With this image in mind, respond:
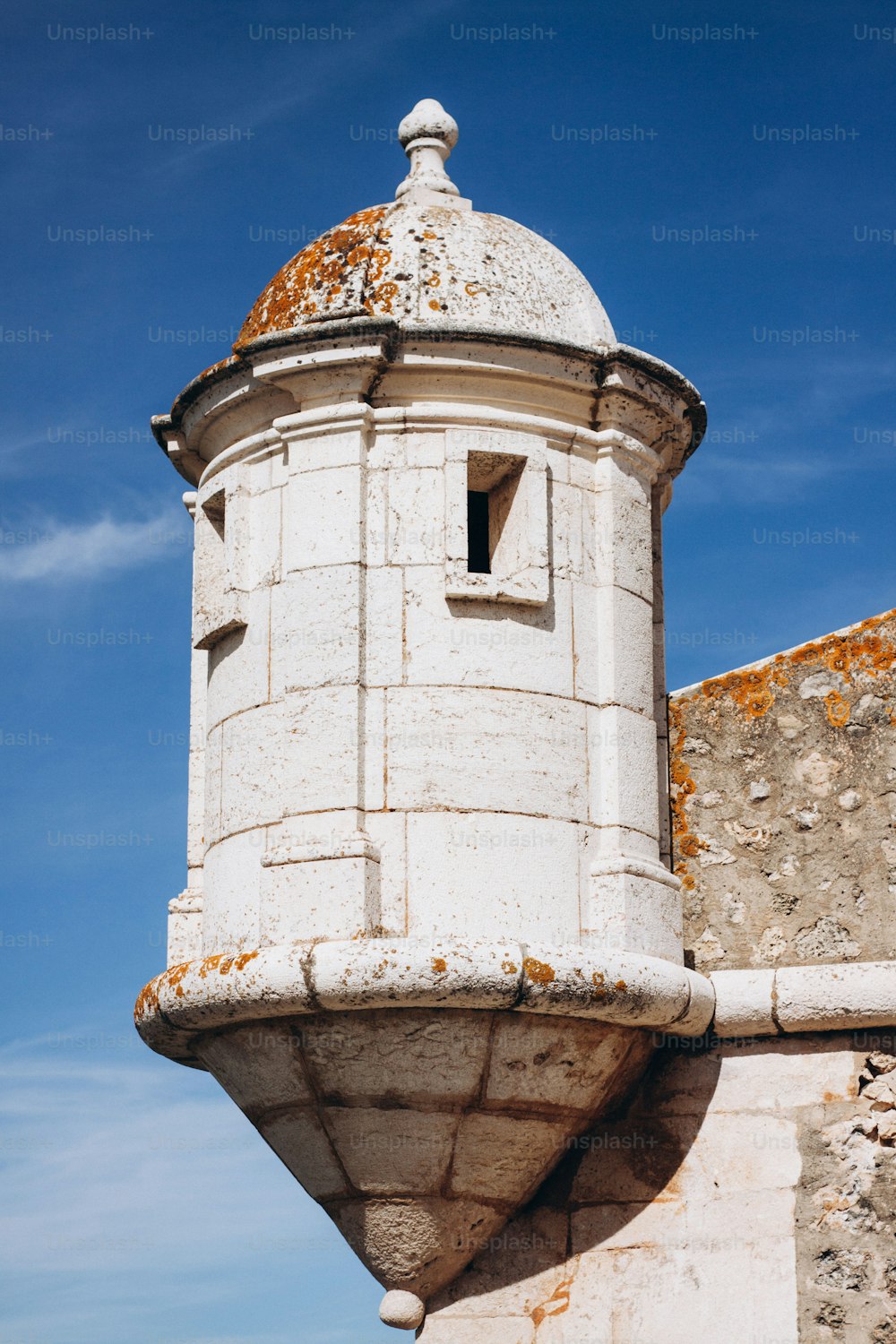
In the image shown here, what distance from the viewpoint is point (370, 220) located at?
814 cm

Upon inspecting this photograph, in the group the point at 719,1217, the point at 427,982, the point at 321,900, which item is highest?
the point at 321,900

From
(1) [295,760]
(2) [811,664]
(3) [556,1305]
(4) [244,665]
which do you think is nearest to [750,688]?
(2) [811,664]

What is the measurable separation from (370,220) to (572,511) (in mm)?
1525

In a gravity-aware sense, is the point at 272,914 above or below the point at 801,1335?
above

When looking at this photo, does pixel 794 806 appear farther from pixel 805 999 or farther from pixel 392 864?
pixel 392 864

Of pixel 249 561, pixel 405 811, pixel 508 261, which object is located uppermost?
pixel 508 261

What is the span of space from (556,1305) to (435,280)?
4.00 m

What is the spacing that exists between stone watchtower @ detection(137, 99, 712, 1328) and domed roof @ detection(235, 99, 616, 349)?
1 cm

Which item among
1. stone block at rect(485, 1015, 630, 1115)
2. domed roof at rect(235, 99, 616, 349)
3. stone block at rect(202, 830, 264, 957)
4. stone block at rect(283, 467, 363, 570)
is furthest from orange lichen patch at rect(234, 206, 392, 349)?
stone block at rect(485, 1015, 630, 1115)

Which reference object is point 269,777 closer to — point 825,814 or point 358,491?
point 358,491

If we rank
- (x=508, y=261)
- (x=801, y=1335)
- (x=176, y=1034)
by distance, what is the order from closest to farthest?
(x=801, y=1335) → (x=176, y=1034) → (x=508, y=261)

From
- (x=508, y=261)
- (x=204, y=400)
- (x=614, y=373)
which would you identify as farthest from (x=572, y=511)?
(x=204, y=400)

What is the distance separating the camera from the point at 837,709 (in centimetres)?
778

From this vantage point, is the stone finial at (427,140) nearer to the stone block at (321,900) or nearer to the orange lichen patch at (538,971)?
the stone block at (321,900)
